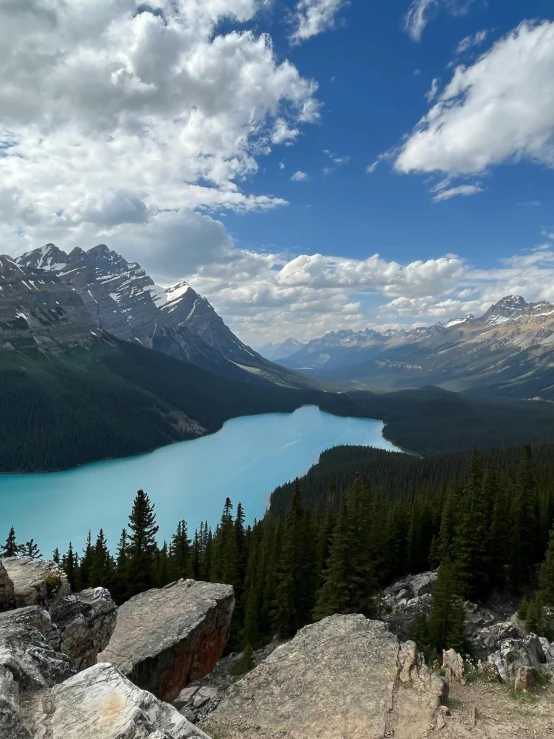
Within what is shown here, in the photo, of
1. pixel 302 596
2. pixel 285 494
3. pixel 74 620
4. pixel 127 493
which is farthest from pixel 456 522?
pixel 127 493

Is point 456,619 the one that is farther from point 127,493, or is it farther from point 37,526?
point 127,493

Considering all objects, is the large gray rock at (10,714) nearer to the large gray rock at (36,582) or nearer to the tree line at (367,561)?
the large gray rock at (36,582)

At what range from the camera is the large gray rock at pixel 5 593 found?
48.1ft

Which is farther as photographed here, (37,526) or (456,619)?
(37,526)

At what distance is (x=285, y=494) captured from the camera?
133375 millimetres

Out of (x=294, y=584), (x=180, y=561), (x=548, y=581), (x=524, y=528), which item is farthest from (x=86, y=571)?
(x=524, y=528)

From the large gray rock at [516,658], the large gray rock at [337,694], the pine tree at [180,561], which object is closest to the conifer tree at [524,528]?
the large gray rock at [516,658]

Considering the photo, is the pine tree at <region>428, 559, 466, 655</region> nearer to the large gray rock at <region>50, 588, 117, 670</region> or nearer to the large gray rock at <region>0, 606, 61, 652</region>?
the large gray rock at <region>50, 588, 117, 670</region>

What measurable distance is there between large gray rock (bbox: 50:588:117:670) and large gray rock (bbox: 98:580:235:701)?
13.2ft

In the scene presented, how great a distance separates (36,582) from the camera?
52.5ft

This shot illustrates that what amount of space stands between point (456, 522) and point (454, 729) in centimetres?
3594

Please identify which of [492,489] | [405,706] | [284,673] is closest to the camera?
[405,706]

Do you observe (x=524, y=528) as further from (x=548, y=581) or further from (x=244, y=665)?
(x=244, y=665)

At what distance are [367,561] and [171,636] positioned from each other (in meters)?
17.1
